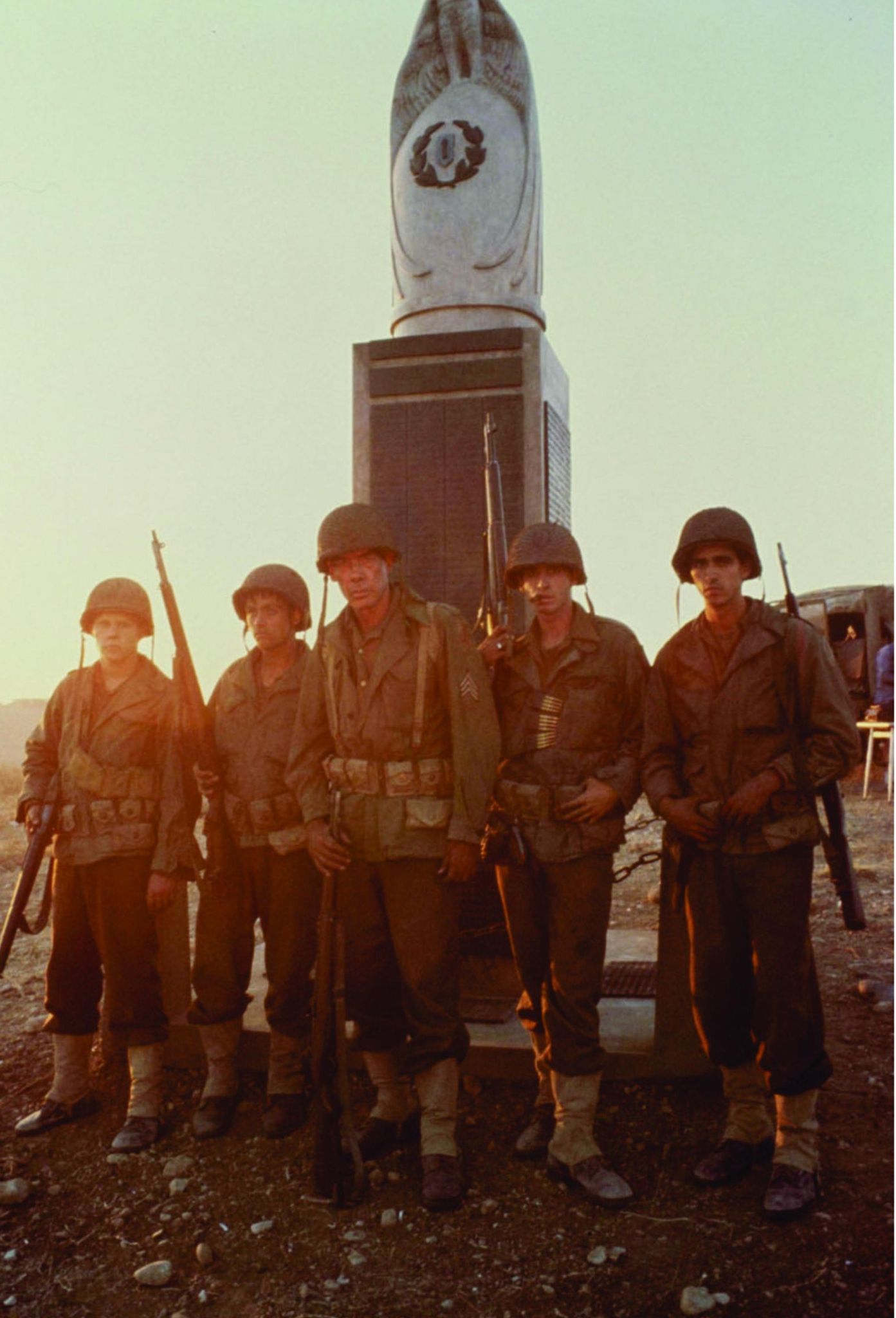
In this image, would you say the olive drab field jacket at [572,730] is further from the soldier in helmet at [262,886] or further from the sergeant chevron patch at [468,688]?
the soldier in helmet at [262,886]

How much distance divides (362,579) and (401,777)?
0.88 meters

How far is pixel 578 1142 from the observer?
4.13 m

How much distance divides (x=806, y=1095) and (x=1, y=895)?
853 centimetres

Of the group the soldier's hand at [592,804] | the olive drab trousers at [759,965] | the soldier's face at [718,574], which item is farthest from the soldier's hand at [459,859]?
the soldier's face at [718,574]

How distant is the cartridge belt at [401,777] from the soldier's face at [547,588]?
0.77 metres

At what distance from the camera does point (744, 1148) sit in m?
4.16

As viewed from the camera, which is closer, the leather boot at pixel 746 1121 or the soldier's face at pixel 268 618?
the leather boot at pixel 746 1121

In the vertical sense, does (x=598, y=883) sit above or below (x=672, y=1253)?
above

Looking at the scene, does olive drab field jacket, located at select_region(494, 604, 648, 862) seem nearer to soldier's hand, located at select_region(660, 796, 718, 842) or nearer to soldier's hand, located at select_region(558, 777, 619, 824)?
soldier's hand, located at select_region(558, 777, 619, 824)

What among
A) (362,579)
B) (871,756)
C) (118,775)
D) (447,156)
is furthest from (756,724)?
(871,756)

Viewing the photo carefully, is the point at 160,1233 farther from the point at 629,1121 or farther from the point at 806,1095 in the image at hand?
the point at 806,1095

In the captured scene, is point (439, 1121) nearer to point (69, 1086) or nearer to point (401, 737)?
point (401, 737)

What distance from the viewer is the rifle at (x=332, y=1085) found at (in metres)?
4.06

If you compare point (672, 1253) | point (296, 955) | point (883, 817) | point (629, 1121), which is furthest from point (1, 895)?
point (883, 817)
